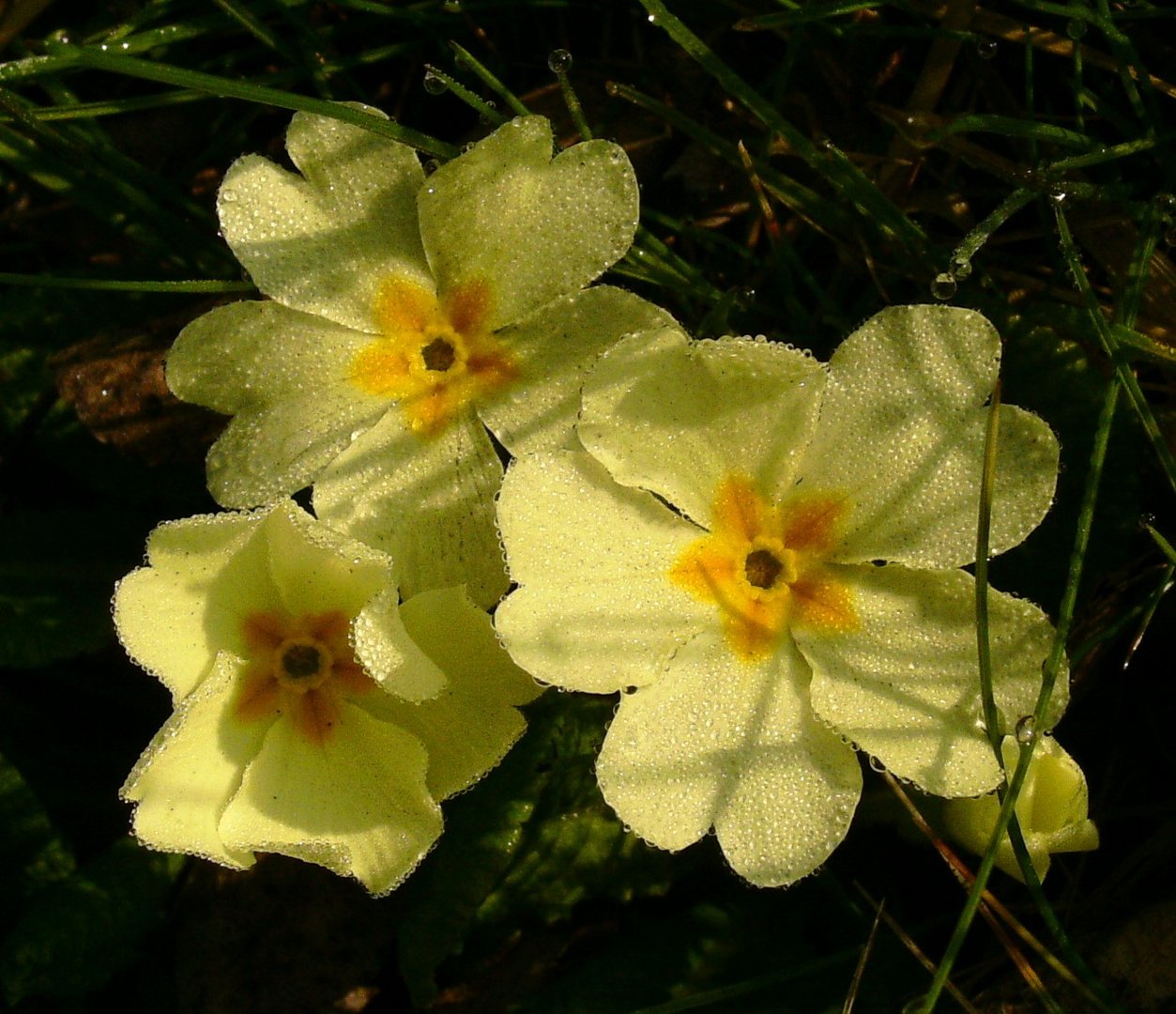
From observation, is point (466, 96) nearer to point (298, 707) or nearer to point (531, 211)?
point (531, 211)

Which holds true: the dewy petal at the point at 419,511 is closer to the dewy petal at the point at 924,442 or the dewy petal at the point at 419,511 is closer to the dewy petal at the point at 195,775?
the dewy petal at the point at 195,775

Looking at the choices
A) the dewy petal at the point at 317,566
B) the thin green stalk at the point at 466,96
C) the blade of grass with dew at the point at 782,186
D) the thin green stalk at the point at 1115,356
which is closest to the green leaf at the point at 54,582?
the dewy petal at the point at 317,566

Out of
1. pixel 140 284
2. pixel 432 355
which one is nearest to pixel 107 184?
pixel 140 284

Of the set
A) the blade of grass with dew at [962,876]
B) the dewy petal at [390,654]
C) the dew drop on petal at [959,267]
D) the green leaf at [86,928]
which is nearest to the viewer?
the dewy petal at [390,654]

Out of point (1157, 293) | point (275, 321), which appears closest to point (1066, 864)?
point (1157, 293)

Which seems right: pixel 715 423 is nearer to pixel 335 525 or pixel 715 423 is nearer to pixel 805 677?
pixel 805 677

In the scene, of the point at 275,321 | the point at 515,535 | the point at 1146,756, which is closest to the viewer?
the point at 515,535
